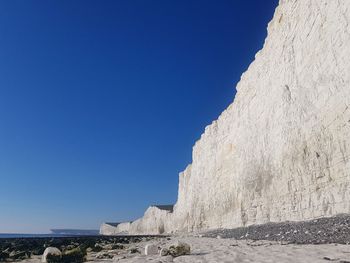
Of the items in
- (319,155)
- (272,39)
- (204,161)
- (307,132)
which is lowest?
(319,155)

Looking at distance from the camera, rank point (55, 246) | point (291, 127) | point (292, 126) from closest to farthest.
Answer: point (55, 246) < point (292, 126) < point (291, 127)

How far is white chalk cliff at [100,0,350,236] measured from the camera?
15469mm

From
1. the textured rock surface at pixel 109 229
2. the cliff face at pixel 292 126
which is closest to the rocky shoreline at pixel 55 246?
the cliff face at pixel 292 126

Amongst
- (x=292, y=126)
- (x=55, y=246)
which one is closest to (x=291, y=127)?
(x=292, y=126)

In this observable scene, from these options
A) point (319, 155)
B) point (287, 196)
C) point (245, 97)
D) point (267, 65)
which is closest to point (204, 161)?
point (245, 97)

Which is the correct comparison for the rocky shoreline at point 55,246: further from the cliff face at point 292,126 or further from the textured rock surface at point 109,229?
the textured rock surface at point 109,229

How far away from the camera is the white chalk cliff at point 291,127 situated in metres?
15.5

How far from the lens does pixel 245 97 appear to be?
3138 centimetres

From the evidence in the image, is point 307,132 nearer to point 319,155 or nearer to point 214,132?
point 319,155

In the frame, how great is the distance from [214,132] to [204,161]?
456cm

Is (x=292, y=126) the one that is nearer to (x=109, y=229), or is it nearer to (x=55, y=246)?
(x=55, y=246)

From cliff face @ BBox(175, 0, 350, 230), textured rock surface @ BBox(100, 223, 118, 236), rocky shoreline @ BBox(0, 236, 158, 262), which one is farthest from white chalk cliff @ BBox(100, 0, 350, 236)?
textured rock surface @ BBox(100, 223, 118, 236)

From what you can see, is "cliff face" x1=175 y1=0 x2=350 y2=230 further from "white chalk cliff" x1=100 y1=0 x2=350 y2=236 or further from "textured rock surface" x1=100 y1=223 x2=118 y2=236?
"textured rock surface" x1=100 y1=223 x2=118 y2=236

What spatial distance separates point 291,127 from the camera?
68.4 ft
